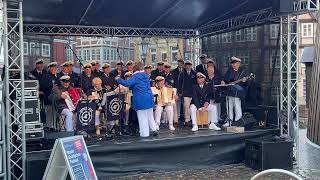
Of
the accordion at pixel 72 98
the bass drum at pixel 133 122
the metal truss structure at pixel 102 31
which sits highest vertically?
the metal truss structure at pixel 102 31

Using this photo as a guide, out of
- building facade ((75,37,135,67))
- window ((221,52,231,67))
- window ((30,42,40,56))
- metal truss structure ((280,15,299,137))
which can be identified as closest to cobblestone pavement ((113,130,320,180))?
metal truss structure ((280,15,299,137))

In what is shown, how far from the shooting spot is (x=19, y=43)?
22.1 feet

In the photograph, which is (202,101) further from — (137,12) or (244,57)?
(137,12)

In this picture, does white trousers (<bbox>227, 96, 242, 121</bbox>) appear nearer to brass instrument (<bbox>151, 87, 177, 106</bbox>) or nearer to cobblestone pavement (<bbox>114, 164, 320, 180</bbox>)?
brass instrument (<bbox>151, 87, 177, 106</bbox>)

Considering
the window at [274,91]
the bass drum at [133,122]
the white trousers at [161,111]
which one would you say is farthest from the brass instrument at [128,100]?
the window at [274,91]

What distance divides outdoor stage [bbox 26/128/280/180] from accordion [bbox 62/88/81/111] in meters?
0.84

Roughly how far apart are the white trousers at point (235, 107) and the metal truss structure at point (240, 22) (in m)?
1.98

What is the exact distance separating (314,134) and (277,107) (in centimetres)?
278

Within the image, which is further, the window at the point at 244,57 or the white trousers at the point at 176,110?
the window at the point at 244,57

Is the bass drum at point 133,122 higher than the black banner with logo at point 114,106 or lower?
lower

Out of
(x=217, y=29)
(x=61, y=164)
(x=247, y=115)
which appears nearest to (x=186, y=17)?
(x=217, y=29)

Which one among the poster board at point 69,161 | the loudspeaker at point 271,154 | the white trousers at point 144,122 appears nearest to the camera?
the poster board at point 69,161

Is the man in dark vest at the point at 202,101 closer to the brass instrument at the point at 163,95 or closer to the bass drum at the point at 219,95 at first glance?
the bass drum at the point at 219,95

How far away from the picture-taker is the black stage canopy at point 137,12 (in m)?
9.79
